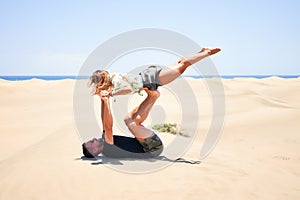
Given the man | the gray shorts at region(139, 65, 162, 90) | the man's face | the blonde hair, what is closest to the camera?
the gray shorts at region(139, 65, 162, 90)

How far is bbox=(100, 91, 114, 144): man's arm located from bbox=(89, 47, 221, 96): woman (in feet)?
0.38

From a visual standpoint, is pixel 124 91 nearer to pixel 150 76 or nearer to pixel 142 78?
pixel 142 78

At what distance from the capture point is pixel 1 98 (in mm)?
19141

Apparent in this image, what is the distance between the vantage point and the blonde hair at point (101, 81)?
4730 millimetres

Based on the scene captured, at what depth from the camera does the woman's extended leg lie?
4.64 metres

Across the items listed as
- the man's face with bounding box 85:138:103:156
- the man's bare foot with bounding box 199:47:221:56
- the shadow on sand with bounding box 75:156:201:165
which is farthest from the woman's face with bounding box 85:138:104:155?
the man's bare foot with bounding box 199:47:221:56

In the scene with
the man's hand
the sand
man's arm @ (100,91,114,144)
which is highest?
the man's hand

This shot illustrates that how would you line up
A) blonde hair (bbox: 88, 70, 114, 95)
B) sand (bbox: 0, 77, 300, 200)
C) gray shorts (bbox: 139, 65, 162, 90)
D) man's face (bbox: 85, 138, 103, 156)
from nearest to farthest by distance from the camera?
sand (bbox: 0, 77, 300, 200) < gray shorts (bbox: 139, 65, 162, 90) < blonde hair (bbox: 88, 70, 114, 95) < man's face (bbox: 85, 138, 103, 156)

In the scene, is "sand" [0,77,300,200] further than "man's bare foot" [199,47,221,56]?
No

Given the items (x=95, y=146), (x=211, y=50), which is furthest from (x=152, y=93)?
(x=95, y=146)

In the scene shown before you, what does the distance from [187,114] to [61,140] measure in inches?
313

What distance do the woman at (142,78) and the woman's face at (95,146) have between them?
85 centimetres

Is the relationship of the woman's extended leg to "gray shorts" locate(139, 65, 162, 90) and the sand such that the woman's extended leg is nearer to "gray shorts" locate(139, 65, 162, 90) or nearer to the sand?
"gray shorts" locate(139, 65, 162, 90)

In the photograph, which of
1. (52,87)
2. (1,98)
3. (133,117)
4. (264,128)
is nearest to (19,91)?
(1,98)
